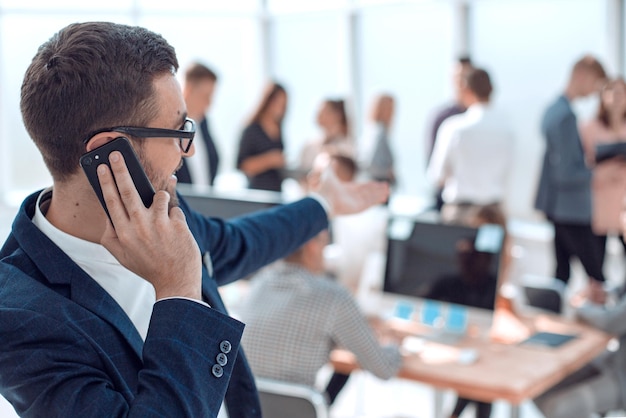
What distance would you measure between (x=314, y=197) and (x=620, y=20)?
5087mm

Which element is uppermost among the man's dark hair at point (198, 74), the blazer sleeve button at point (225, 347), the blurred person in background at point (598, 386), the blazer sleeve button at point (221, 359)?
the man's dark hair at point (198, 74)

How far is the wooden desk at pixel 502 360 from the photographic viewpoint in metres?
2.68

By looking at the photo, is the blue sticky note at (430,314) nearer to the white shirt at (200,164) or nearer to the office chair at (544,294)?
the office chair at (544,294)

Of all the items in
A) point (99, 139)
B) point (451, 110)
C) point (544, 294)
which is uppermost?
point (99, 139)

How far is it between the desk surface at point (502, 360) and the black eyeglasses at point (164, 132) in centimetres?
183

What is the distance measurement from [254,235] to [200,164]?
109 inches

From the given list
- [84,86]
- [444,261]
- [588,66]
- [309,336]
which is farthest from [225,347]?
[588,66]

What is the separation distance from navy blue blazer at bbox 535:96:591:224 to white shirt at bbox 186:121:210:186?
2118 millimetres

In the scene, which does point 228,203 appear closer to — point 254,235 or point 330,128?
point 254,235

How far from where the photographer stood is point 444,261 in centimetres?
Answer: 330

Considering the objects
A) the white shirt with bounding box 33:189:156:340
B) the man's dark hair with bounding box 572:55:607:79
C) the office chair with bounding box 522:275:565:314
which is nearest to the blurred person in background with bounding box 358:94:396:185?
the man's dark hair with bounding box 572:55:607:79

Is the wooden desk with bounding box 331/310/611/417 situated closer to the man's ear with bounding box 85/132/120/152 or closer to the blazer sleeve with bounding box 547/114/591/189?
the blazer sleeve with bounding box 547/114/591/189

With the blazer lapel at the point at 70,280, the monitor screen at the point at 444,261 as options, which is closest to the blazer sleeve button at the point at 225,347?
the blazer lapel at the point at 70,280

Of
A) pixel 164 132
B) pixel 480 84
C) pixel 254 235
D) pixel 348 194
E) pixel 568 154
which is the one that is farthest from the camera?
pixel 480 84
